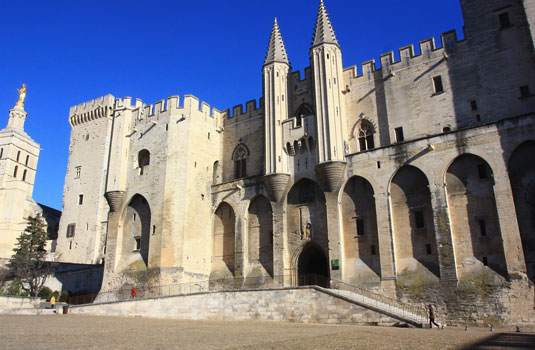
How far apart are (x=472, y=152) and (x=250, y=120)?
557 inches

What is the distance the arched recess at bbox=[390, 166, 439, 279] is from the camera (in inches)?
786

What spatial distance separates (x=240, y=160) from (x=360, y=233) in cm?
1008

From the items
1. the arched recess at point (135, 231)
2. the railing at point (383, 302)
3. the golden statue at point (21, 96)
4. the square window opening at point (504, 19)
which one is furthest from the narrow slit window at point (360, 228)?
the golden statue at point (21, 96)

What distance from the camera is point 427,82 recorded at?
2286cm

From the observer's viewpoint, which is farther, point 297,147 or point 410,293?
point 297,147

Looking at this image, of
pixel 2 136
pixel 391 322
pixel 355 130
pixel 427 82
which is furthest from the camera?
pixel 2 136

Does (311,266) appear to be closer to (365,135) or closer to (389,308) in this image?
(389,308)

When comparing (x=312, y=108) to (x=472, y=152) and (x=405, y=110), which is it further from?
(x=472, y=152)

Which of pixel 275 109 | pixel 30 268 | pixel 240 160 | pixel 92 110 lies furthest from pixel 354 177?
pixel 92 110

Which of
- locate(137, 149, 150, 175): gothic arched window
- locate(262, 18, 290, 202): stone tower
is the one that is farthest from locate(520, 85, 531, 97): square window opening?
locate(137, 149, 150, 175): gothic arched window

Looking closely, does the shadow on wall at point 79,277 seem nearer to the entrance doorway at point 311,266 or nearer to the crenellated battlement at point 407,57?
the entrance doorway at point 311,266

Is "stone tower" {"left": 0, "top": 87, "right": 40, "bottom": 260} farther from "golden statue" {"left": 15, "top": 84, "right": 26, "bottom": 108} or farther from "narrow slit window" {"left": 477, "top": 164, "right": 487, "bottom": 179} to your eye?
"narrow slit window" {"left": 477, "top": 164, "right": 487, "bottom": 179}

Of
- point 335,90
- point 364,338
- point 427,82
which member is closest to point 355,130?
point 335,90

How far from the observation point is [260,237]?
25547 millimetres
